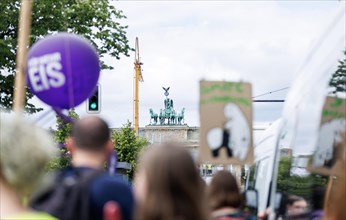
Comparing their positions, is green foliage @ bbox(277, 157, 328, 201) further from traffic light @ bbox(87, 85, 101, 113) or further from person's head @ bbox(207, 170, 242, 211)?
traffic light @ bbox(87, 85, 101, 113)

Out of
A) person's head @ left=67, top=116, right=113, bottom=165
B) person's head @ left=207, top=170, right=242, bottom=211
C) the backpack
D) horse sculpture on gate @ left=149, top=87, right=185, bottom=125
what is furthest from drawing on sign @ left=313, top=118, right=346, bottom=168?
horse sculpture on gate @ left=149, top=87, right=185, bottom=125

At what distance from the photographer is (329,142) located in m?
6.42

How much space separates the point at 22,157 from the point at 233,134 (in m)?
3.86

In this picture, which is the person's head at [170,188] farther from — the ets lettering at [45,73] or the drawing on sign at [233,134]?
the ets lettering at [45,73]

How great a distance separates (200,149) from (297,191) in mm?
1201

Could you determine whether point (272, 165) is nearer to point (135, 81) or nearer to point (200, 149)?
point (200, 149)

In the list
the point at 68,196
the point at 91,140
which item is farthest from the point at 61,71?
the point at 68,196

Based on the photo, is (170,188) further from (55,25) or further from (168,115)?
(168,115)

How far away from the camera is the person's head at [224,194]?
6453mm

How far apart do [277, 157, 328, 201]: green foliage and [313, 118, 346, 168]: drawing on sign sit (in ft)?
0.80

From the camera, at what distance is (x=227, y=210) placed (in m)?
6.45

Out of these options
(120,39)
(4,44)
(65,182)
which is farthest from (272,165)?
(120,39)

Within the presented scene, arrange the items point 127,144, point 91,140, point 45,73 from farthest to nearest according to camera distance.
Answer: point 127,144
point 45,73
point 91,140

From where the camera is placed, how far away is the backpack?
5062 mm
